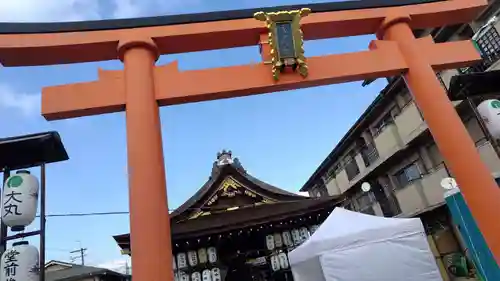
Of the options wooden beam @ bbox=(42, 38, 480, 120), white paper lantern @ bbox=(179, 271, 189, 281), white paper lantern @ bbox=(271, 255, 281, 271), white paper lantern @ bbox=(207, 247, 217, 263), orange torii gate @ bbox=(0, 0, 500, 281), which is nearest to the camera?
orange torii gate @ bbox=(0, 0, 500, 281)

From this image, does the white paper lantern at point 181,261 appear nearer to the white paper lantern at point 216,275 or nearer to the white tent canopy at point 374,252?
the white paper lantern at point 216,275

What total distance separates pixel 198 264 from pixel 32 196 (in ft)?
20.6

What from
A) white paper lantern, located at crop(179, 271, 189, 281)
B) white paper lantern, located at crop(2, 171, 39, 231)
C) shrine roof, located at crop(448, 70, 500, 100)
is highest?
shrine roof, located at crop(448, 70, 500, 100)

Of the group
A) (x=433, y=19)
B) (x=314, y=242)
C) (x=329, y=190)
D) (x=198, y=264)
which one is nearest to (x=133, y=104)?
(x=314, y=242)

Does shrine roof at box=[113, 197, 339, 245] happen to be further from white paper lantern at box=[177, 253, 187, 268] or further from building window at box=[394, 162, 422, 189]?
building window at box=[394, 162, 422, 189]

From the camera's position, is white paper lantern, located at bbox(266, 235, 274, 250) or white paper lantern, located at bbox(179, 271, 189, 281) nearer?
white paper lantern, located at bbox(179, 271, 189, 281)

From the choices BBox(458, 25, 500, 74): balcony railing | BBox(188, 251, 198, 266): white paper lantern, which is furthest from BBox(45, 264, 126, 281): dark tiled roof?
BBox(458, 25, 500, 74): balcony railing

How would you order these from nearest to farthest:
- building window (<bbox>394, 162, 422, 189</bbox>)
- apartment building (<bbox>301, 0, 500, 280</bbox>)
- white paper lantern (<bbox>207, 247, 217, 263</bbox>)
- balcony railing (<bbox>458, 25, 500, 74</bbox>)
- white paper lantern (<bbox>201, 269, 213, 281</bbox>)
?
white paper lantern (<bbox>201, 269, 213, 281</bbox>) → white paper lantern (<bbox>207, 247, 217, 263</bbox>) → balcony railing (<bbox>458, 25, 500, 74</bbox>) → apartment building (<bbox>301, 0, 500, 280</bbox>) → building window (<bbox>394, 162, 422, 189</bbox>)

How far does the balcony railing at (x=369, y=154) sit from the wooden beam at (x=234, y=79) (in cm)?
1509

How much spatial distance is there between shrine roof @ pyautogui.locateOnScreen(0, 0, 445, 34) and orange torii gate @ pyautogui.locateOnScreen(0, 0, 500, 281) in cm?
2

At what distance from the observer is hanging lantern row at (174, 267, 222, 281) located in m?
9.53

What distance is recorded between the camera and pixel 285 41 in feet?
14.9

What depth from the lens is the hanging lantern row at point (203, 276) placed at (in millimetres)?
9531

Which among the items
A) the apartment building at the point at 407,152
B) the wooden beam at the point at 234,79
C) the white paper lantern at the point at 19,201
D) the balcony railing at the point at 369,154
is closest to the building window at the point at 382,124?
the apartment building at the point at 407,152
